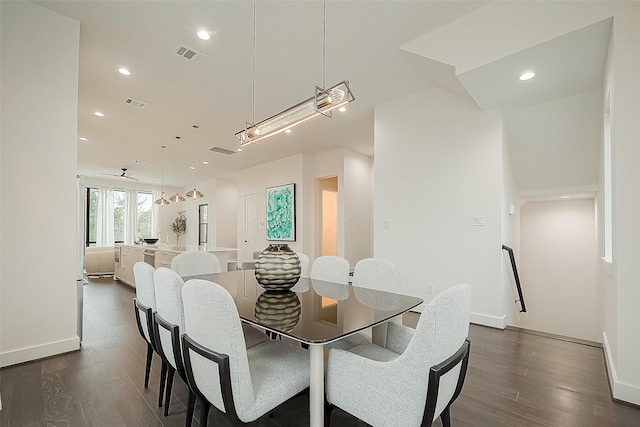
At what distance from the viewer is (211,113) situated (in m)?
4.71

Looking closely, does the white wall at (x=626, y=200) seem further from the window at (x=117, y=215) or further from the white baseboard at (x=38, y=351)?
the window at (x=117, y=215)

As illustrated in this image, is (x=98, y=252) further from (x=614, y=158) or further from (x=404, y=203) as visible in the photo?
(x=614, y=158)

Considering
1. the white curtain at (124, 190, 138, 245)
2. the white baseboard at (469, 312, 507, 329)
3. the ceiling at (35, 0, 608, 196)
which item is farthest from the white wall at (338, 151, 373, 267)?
the white curtain at (124, 190, 138, 245)

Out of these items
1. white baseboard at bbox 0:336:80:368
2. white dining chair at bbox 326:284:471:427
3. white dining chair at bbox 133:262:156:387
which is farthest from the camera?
white baseboard at bbox 0:336:80:368

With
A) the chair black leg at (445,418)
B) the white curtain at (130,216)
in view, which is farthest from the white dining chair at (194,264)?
the white curtain at (130,216)

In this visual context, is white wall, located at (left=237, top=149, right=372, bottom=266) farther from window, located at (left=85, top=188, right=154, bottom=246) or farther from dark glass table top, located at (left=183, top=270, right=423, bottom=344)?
window, located at (left=85, top=188, right=154, bottom=246)

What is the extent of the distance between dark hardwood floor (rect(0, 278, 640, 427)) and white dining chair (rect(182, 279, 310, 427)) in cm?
52

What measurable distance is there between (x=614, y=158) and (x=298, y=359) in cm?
251

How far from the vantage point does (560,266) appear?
505 centimetres

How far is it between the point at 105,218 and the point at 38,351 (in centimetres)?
912

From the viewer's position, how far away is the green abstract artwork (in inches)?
280

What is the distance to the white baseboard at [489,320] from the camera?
3.40m

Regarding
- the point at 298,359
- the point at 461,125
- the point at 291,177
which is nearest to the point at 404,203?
the point at 461,125

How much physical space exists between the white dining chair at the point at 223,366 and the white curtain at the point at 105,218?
35.6 feet
